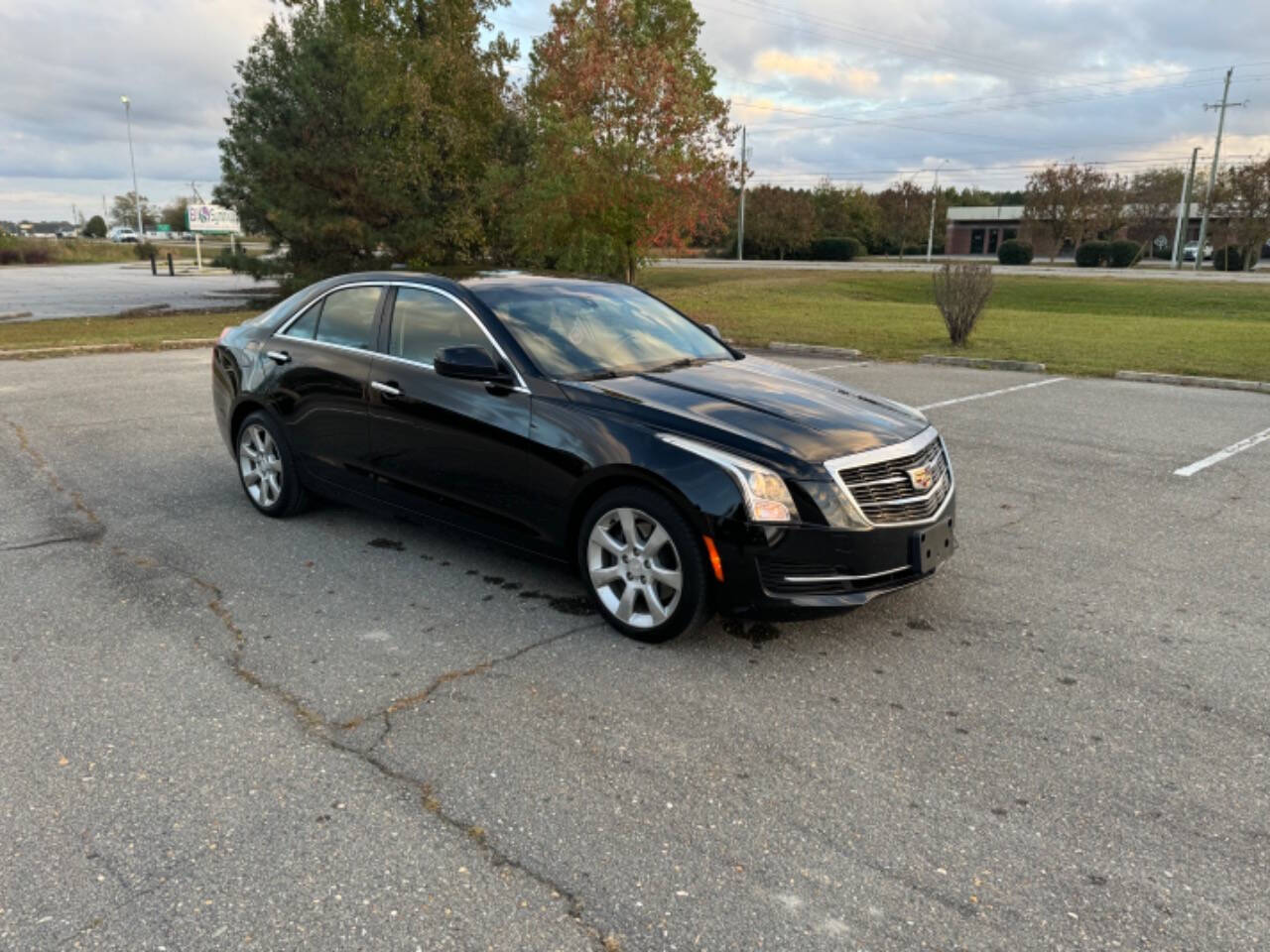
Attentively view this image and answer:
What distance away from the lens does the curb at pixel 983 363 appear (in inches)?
519

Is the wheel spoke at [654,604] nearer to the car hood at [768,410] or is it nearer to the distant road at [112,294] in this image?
the car hood at [768,410]

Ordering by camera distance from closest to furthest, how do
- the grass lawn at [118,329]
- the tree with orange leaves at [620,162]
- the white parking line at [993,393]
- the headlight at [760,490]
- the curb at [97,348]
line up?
the headlight at [760,490] < the white parking line at [993,393] < the curb at [97,348] < the grass lawn at [118,329] < the tree with orange leaves at [620,162]

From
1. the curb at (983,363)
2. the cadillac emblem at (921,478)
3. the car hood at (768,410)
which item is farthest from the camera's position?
the curb at (983,363)

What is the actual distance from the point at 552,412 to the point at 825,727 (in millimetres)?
1863

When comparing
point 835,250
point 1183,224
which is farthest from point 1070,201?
point 835,250

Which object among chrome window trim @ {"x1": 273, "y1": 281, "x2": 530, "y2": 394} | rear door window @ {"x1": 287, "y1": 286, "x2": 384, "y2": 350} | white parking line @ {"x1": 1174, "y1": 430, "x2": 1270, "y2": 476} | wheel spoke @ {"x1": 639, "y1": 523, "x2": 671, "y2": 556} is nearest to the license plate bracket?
wheel spoke @ {"x1": 639, "y1": 523, "x2": 671, "y2": 556}

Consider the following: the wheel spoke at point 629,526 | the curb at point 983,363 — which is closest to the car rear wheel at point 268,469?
the wheel spoke at point 629,526

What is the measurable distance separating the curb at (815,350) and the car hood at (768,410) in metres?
10.1

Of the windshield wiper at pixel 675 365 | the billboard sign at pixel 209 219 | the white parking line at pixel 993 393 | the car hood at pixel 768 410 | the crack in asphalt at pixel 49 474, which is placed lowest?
the crack in asphalt at pixel 49 474

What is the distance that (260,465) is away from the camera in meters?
5.88

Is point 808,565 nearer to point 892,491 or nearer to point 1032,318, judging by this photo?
point 892,491

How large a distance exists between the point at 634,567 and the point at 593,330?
1538 millimetres

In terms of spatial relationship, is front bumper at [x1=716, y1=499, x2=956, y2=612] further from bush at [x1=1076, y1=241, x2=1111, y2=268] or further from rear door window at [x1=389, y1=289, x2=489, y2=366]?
bush at [x1=1076, y1=241, x2=1111, y2=268]

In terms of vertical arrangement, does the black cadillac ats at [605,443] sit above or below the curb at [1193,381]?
above
